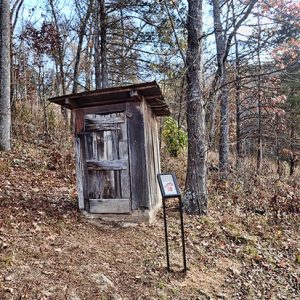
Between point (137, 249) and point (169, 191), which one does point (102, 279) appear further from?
point (169, 191)

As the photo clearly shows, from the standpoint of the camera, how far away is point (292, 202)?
294 inches

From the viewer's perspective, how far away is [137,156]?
5.49 metres

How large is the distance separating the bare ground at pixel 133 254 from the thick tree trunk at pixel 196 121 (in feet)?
1.32

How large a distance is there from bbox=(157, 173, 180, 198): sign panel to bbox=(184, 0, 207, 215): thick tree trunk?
199cm

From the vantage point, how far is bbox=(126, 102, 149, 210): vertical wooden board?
17.9 ft

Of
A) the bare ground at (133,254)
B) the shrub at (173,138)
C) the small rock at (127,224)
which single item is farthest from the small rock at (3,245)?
the shrub at (173,138)

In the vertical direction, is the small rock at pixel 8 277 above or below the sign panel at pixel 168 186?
below

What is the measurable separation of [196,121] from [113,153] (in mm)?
1875

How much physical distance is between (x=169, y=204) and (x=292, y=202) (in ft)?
10.9

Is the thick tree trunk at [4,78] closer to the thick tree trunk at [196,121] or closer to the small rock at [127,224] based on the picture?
the small rock at [127,224]

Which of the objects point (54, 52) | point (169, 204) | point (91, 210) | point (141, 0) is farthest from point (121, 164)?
point (54, 52)

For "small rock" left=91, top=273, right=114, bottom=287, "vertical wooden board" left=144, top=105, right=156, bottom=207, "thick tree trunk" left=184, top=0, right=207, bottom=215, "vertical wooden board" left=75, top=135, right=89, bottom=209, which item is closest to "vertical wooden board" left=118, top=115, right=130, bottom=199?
"vertical wooden board" left=144, top=105, right=156, bottom=207

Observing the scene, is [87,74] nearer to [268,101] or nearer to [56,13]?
[56,13]

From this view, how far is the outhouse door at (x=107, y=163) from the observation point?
5496mm
